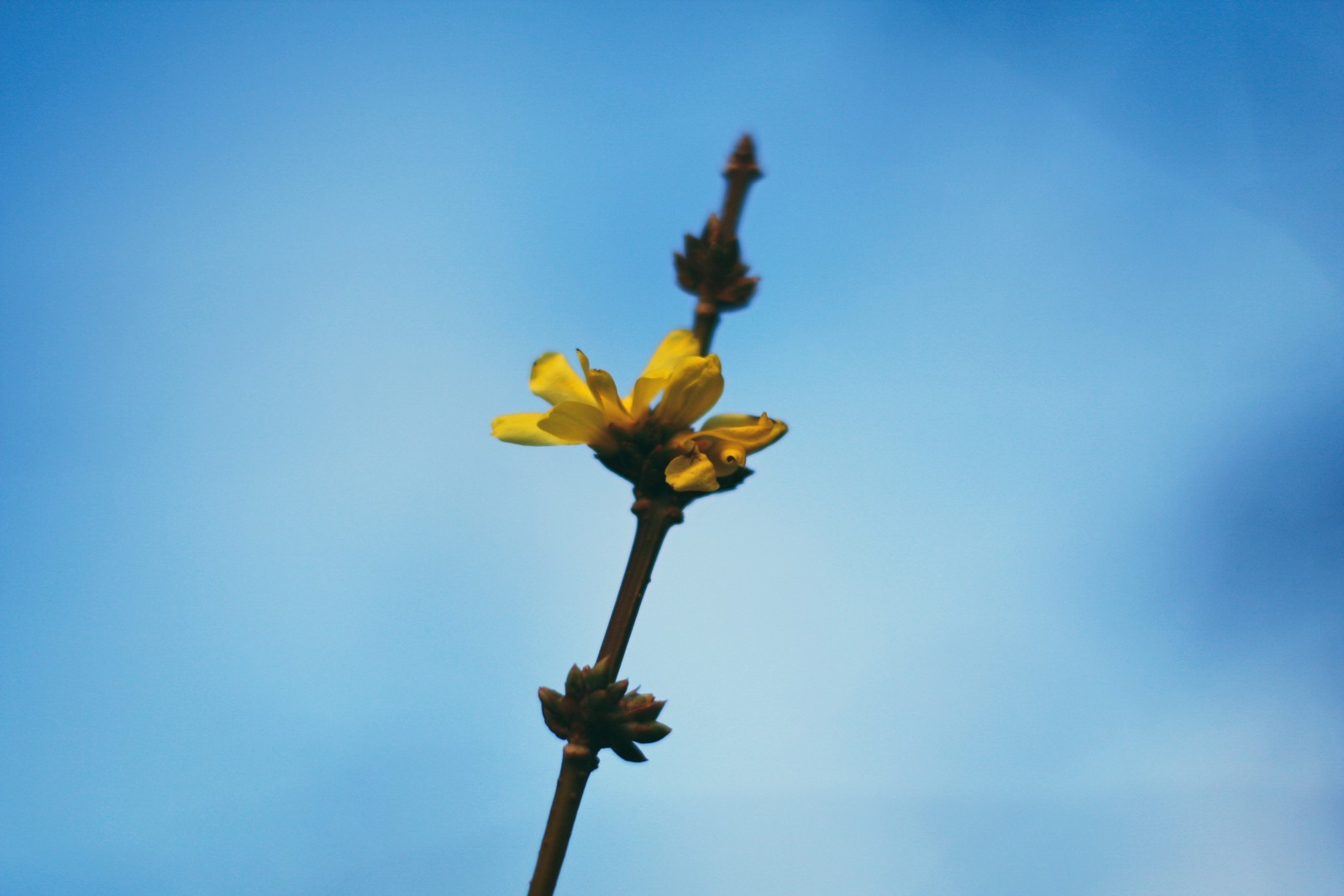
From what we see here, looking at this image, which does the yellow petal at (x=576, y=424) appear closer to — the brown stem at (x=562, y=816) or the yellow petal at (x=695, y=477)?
the yellow petal at (x=695, y=477)

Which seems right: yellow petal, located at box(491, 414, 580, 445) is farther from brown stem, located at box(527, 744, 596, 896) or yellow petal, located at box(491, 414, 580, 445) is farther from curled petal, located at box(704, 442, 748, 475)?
brown stem, located at box(527, 744, 596, 896)

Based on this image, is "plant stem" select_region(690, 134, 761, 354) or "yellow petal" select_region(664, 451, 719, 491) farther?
"plant stem" select_region(690, 134, 761, 354)

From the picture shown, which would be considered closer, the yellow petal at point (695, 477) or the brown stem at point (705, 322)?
the yellow petal at point (695, 477)

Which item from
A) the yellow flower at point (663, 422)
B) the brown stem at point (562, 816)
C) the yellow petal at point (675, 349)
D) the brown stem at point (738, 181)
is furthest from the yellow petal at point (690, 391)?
the brown stem at point (562, 816)

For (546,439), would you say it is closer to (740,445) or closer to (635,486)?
(635,486)

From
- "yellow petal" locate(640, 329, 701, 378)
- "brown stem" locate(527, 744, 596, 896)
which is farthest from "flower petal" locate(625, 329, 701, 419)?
"brown stem" locate(527, 744, 596, 896)

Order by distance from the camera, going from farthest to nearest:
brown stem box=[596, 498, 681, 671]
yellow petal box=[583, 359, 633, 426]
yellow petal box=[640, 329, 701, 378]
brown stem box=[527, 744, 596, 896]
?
yellow petal box=[640, 329, 701, 378]
yellow petal box=[583, 359, 633, 426]
brown stem box=[596, 498, 681, 671]
brown stem box=[527, 744, 596, 896]
